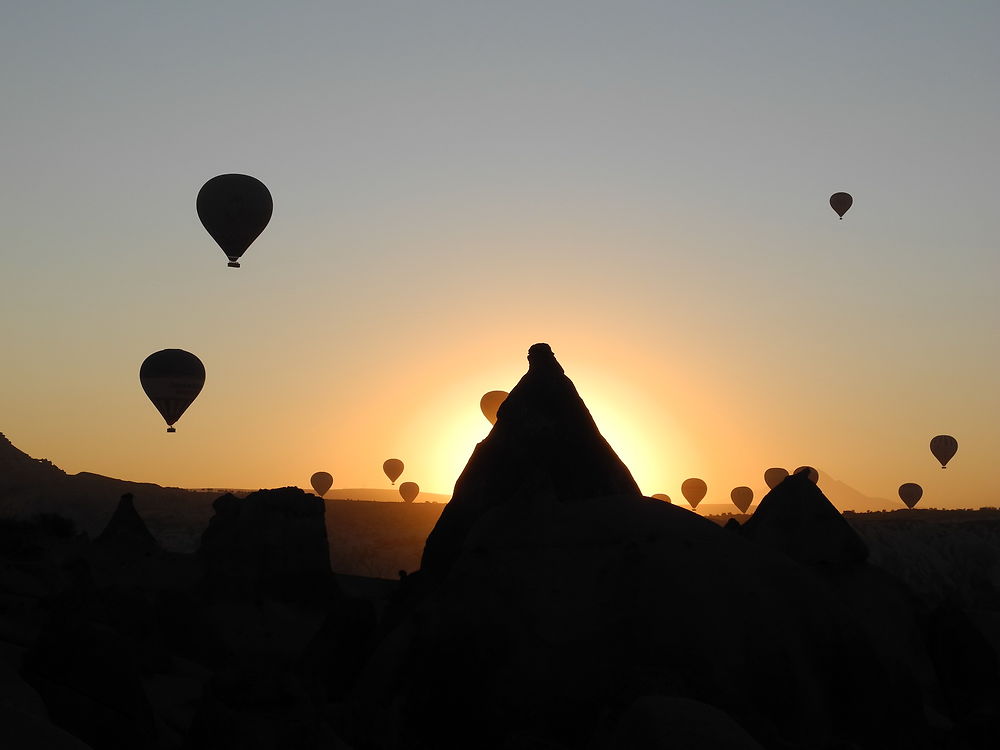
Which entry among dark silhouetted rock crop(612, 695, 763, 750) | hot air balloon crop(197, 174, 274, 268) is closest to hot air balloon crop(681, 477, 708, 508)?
hot air balloon crop(197, 174, 274, 268)

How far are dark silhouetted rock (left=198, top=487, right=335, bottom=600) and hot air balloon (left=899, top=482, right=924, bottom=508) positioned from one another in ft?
299

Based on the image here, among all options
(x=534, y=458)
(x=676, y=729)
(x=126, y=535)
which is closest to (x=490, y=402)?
(x=126, y=535)

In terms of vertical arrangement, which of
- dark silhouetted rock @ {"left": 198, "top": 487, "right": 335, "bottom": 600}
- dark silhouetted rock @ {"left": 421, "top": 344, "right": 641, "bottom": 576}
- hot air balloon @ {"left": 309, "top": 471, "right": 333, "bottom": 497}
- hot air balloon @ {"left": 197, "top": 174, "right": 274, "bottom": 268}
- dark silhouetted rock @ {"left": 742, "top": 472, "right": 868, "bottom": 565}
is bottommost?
hot air balloon @ {"left": 309, "top": 471, "right": 333, "bottom": 497}

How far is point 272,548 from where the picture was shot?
32969 millimetres

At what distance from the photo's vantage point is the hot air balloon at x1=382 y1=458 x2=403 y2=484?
108 m

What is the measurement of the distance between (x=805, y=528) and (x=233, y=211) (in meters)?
27.3

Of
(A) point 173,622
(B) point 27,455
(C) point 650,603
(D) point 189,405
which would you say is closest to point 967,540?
(D) point 189,405

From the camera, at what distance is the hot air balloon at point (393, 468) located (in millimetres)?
107812

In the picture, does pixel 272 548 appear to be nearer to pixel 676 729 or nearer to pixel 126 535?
pixel 126 535

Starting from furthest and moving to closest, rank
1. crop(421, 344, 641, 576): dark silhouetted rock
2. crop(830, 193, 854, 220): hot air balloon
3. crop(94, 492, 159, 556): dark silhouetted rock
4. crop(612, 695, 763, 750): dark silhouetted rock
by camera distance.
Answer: crop(830, 193, 854, 220): hot air balloon, crop(94, 492, 159, 556): dark silhouetted rock, crop(421, 344, 641, 576): dark silhouetted rock, crop(612, 695, 763, 750): dark silhouetted rock

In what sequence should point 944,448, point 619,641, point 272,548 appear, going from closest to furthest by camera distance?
point 619,641, point 272,548, point 944,448

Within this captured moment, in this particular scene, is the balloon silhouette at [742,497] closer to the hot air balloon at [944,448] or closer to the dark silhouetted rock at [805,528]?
the hot air balloon at [944,448]

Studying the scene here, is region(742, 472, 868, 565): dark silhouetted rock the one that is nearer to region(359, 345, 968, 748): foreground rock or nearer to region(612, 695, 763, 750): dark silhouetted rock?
region(359, 345, 968, 748): foreground rock

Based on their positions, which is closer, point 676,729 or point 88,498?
point 676,729
